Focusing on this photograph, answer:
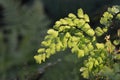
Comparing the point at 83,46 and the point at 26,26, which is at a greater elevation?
the point at 26,26

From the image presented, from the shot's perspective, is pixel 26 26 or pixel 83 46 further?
pixel 26 26

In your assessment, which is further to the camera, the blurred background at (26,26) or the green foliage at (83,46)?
the blurred background at (26,26)

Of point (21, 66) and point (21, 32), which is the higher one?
point (21, 32)

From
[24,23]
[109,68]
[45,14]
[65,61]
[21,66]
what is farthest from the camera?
[45,14]

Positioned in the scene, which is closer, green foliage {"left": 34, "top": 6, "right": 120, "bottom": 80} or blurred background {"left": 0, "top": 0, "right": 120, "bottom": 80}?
green foliage {"left": 34, "top": 6, "right": 120, "bottom": 80}

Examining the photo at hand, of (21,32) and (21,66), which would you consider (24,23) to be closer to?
(21,32)

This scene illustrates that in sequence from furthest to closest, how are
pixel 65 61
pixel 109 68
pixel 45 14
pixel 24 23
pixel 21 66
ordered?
1. pixel 45 14
2. pixel 24 23
3. pixel 21 66
4. pixel 65 61
5. pixel 109 68

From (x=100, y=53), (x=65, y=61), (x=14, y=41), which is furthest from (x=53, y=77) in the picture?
(x=14, y=41)

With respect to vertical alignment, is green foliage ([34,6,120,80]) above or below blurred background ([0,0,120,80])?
below

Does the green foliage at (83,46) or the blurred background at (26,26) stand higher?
→ the blurred background at (26,26)

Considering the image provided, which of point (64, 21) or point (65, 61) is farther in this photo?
point (65, 61)

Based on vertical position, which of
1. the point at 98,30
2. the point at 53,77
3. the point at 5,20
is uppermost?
the point at 5,20
